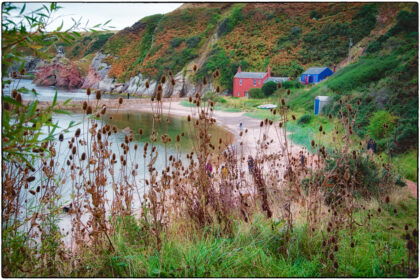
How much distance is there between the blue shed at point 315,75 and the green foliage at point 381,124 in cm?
122

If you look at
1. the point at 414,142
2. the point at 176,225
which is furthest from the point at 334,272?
the point at 414,142

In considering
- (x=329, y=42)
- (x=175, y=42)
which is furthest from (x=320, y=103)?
(x=175, y=42)

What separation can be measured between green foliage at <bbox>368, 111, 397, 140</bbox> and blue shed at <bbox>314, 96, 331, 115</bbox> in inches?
30.4

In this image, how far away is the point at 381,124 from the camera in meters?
4.06

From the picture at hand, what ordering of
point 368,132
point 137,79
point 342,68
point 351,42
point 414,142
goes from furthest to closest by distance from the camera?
point 342,68 → point 351,42 → point 368,132 → point 137,79 → point 414,142

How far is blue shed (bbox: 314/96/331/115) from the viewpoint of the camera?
15.8ft

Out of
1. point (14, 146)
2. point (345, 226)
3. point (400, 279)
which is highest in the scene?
point (14, 146)

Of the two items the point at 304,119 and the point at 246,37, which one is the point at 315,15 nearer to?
the point at 304,119

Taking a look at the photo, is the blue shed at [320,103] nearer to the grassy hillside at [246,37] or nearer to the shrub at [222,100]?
the grassy hillside at [246,37]

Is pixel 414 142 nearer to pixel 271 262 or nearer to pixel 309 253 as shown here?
pixel 309 253

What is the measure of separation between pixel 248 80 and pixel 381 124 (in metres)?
2.57

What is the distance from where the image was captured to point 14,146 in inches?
74.2

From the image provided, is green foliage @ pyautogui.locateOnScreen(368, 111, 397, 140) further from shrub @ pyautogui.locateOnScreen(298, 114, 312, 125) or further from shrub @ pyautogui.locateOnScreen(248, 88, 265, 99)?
shrub @ pyautogui.locateOnScreen(248, 88, 265, 99)

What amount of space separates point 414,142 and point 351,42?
105 inches
